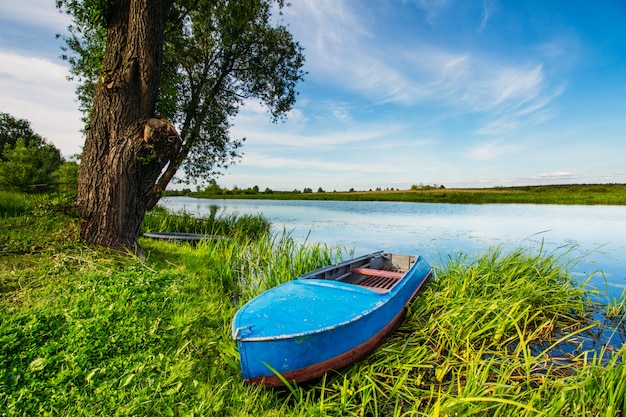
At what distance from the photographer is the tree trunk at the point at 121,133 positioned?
18.0 feet

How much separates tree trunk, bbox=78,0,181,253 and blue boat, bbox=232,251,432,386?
3413 millimetres

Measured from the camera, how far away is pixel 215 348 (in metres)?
3.83

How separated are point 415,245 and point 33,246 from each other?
1204 cm

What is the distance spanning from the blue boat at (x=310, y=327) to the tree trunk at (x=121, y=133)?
341cm

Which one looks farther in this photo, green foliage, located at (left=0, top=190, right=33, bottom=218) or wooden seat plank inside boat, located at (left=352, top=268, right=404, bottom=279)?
green foliage, located at (left=0, top=190, right=33, bottom=218)

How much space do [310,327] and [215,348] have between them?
1.36 meters

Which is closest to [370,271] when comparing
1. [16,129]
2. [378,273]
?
[378,273]

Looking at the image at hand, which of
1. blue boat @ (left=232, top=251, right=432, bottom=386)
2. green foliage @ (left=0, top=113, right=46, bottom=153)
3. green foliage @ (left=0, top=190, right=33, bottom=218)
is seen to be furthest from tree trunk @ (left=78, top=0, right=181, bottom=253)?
green foliage @ (left=0, top=113, right=46, bottom=153)

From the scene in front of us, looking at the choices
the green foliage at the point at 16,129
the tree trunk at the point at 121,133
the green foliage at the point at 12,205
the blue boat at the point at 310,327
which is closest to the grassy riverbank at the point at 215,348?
the blue boat at the point at 310,327

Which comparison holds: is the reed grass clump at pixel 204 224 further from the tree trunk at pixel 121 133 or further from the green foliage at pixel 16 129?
the green foliage at pixel 16 129

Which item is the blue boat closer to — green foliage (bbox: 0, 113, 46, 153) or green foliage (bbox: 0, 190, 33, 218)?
green foliage (bbox: 0, 190, 33, 218)

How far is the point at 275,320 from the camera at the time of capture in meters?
3.55

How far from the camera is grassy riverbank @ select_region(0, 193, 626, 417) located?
254cm

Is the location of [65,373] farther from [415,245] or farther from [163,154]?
[415,245]
